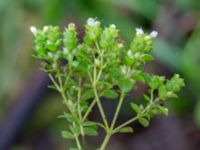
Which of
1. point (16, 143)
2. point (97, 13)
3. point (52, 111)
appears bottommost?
point (16, 143)

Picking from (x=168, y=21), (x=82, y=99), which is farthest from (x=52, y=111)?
(x=82, y=99)

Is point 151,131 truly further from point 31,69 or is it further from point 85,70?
point 85,70

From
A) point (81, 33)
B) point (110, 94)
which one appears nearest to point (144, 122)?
point (110, 94)

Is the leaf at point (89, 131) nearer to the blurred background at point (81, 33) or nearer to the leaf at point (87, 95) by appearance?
the leaf at point (87, 95)

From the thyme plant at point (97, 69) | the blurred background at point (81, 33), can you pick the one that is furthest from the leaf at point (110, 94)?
the blurred background at point (81, 33)

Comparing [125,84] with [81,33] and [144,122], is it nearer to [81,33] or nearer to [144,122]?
[144,122]

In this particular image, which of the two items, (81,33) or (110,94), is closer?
(110,94)
